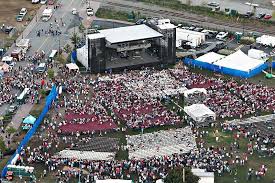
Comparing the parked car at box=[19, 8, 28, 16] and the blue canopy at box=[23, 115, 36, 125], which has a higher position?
Answer: the parked car at box=[19, 8, 28, 16]

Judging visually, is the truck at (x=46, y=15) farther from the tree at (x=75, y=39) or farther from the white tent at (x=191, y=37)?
the white tent at (x=191, y=37)

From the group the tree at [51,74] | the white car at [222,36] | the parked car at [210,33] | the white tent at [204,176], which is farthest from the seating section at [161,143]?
the parked car at [210,33]

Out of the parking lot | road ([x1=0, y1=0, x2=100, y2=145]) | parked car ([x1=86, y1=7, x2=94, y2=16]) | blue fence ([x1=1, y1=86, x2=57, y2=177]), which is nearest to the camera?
blue fence ([x1=1, y1=86, x2=57, y2=177])

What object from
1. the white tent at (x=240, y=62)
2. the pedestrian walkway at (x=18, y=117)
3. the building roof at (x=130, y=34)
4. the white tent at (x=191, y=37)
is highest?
the building roof at (x=130, y=34)

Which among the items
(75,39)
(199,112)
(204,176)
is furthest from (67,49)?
(204,176)

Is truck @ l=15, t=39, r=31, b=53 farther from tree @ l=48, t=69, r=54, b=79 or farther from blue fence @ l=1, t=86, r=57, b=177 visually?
blue fence @ l=1, t=86, r=57, b=177

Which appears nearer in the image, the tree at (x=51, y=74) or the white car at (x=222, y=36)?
the tree at (x=51, y=74)

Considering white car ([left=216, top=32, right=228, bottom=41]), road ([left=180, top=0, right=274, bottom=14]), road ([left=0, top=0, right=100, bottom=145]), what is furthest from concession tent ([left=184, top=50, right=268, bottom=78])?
road ([left=180, top=0, right=274, bottom=14])

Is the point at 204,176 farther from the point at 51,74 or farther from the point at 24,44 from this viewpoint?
the point at 24,44
